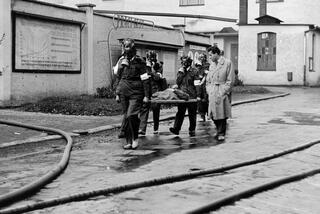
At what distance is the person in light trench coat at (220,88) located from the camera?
41.5ft

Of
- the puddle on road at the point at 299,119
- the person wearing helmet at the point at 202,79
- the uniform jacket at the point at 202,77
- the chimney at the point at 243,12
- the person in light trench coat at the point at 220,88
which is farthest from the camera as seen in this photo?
the chimney at the point at 243,12

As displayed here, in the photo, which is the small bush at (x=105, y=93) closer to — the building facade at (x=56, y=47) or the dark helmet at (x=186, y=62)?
the building facade at (x=56, y=47)

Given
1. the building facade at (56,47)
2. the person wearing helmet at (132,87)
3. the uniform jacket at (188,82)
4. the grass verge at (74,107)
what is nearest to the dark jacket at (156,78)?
the uniform jacket at (188,82)

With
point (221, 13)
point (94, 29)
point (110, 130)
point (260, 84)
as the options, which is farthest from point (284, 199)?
point (221, 13)

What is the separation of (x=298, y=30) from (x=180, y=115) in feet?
87.2

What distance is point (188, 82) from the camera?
45.5 ft

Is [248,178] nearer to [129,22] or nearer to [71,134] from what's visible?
[71,134]

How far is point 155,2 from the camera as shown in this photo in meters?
47.3

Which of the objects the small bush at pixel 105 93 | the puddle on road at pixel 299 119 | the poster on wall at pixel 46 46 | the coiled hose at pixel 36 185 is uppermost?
the poster on wall at pixel 46 46

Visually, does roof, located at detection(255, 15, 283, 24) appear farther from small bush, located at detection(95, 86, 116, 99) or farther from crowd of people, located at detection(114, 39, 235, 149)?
crowd of people, located at detection(114, 39, 235, 149)

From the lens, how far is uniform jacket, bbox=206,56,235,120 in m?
12.6

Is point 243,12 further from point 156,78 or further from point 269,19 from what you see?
point 156,78

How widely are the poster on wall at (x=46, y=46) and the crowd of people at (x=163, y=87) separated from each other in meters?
5.06

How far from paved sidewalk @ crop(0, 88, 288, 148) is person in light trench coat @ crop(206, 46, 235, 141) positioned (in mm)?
2798
